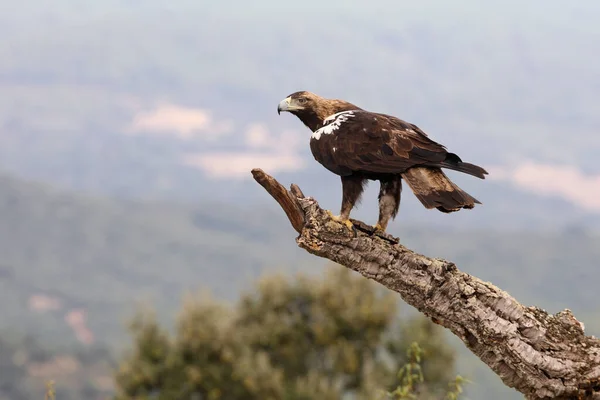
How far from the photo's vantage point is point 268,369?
3344 cm

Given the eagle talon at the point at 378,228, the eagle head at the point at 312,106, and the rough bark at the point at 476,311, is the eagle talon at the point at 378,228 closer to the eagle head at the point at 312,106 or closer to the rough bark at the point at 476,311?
the rough bark at the point at 476,311

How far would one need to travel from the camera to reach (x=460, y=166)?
9.59 metres

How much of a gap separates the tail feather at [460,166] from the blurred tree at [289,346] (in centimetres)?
2337

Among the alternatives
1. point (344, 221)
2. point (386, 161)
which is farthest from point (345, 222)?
point (386, 161)

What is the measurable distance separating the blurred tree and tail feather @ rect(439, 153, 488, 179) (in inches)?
920

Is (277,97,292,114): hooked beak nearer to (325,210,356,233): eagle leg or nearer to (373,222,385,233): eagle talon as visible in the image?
(373,222,385,233): eagle talon

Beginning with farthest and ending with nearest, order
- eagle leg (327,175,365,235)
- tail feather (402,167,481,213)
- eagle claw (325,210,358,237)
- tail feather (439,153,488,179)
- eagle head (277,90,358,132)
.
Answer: eagle head (277,90,358,132)
eagle leg (327,175,365,235)
tail feather (439,153,488,179)
eagle claw (325,210,358,237)
tail feather (402,167,481,213)

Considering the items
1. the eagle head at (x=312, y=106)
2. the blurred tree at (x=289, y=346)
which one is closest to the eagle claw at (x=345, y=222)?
the eagle head at (x=312, y=106)

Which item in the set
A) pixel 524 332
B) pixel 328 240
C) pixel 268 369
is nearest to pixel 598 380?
pixel 524 332

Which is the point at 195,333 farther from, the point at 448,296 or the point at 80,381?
the point at 80,381

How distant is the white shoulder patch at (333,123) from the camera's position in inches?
421

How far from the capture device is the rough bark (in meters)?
8.84

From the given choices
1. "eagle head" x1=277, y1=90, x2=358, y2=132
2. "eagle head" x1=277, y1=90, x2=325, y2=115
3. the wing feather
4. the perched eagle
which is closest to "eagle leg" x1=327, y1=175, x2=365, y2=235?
the perched eagle

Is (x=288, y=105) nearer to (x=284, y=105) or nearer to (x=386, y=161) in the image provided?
(x=284, y=105)
